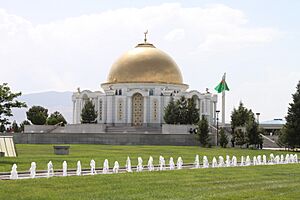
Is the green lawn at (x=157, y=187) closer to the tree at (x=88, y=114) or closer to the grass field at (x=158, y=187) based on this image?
the grass field at (x=158, y=187)

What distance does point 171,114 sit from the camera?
262 feet

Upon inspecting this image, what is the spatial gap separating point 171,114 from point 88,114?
13.1 metres

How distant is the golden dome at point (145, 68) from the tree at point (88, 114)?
17.8 ft

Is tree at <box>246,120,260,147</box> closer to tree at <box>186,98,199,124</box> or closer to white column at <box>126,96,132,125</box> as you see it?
tree at <box>186,98,199,124</box>

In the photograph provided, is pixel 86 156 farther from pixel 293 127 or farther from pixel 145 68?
pixel 145 68

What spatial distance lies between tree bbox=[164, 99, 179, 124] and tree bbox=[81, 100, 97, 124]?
1163 centimetres

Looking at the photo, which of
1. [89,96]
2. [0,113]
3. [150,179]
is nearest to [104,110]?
[89,96]

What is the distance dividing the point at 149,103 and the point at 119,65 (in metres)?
7.51

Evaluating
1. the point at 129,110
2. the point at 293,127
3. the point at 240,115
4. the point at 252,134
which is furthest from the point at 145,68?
the point at 293,127

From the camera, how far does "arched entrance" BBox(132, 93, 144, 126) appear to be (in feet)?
287

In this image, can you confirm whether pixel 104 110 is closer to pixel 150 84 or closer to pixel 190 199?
pixel 150 84

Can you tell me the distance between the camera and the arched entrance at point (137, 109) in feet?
287

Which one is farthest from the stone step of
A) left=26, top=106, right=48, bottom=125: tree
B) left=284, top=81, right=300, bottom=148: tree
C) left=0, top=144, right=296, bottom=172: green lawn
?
left=0, top=144, right=296, bottom=172: green lawn

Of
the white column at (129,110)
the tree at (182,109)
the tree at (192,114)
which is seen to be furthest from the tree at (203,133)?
the white column at (129,110)
